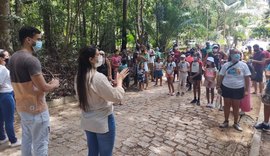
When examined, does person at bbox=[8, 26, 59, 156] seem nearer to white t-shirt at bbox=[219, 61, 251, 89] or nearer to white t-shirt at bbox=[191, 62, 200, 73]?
white t-shirt at bbox=[219, 61, 251, 89]

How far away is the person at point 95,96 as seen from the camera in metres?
2.87

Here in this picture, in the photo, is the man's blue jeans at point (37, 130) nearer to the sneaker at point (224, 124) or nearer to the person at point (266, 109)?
the sneaker at point (224, 124)

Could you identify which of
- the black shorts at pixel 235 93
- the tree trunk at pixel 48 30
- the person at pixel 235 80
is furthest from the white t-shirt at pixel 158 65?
the black shorts at pixel 235 93


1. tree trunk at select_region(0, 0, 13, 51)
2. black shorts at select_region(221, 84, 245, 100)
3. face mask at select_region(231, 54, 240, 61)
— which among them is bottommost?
black shorts at select_region(221, 84, 245, 100)

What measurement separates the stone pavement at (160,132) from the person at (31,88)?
1.56m

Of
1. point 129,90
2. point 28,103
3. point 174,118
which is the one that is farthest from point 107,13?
point 28,103

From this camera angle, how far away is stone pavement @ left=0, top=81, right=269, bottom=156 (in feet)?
16.3

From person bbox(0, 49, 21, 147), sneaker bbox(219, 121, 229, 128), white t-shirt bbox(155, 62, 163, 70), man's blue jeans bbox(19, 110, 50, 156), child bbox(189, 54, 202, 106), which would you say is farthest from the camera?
white t-shirt bbox(155, 62, 163, 70)

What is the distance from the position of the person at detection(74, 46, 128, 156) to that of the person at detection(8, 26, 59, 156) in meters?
0.48

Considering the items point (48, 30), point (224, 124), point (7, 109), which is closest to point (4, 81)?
point (7, 109)

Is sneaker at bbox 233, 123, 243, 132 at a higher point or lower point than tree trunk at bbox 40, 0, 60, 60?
lower

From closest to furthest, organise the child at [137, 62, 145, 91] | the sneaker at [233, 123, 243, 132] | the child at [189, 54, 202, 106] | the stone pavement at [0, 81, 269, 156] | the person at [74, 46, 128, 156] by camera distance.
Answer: the person at [74, 46, 128, 156] < the stone pavement at [0, 81, 269, 156] < the sneaker at [233, 123, 243, 132] < the child at [189, 54, 202, 106] < the child at [137, 62, 145, 91]

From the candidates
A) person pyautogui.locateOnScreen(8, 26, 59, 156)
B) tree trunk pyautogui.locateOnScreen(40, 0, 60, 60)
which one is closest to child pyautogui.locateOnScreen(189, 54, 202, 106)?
tree trunk pyautogui.locateOnScreen(40, 0, 60, 60)

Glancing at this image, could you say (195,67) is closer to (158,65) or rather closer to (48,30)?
(158,65)
